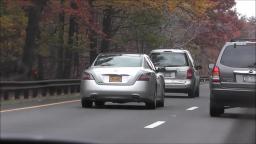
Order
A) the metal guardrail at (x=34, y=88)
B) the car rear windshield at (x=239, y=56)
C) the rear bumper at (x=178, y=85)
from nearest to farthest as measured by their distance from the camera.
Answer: the car rear windshield at (x=239, y=56) → the metal guardrail at (x=34, y=88) → the rear bumper at (x=178, y=85)

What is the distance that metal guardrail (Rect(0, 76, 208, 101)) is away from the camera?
20.2 metres

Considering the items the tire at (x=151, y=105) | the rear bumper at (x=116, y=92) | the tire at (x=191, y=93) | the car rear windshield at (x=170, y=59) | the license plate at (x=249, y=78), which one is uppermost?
the car rear windshield at (x=170, y=59)

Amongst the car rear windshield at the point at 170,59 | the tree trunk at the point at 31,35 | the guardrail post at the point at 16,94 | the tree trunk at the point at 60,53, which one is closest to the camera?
the guardrail post at the point at 16,94

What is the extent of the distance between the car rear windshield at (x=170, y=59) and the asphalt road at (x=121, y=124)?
7.92 metres

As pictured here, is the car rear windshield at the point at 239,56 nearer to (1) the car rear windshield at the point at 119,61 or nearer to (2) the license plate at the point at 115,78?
(2) the license plate at the point at 115,78

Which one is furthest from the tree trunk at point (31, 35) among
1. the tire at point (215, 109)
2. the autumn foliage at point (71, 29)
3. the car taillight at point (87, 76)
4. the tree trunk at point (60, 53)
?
the tire at point (215, 109)

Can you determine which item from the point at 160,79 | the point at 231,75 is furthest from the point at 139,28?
the point at 231,75

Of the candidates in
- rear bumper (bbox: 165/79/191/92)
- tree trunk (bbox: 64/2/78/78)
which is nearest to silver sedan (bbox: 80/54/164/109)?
rear bumper (bbox: 165/79/191/92)

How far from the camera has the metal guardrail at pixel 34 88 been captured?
20.2 m

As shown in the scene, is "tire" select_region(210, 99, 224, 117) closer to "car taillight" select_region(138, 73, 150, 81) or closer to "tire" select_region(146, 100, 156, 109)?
"car taillight" select_region(138, 73, 150, 81)

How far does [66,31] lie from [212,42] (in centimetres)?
2257

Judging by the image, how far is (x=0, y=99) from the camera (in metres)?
19.9

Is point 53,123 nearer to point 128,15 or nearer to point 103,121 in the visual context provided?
point 103,121

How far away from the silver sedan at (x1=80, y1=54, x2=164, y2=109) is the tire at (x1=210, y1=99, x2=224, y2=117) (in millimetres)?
2310
